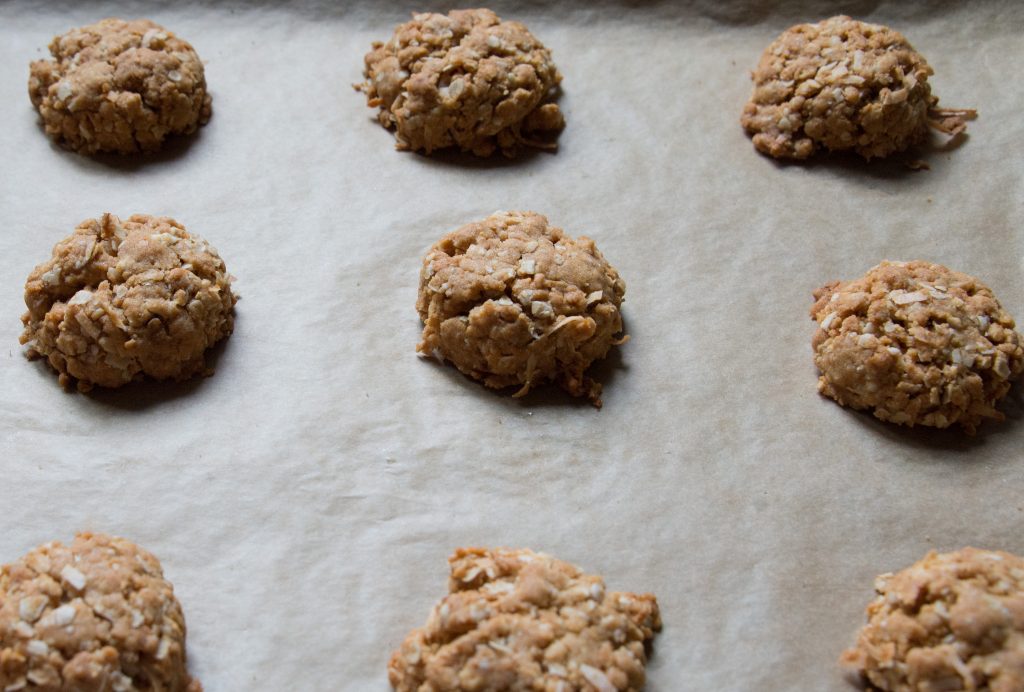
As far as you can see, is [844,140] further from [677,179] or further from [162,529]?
[162,529]

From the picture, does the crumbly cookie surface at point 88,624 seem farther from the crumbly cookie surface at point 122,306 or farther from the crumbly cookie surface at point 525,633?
the crumbly cookie surface at point 122,306

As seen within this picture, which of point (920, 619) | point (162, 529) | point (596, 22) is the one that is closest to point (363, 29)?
point (596, 22)

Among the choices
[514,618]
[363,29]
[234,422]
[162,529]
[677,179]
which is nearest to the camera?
[514,618]

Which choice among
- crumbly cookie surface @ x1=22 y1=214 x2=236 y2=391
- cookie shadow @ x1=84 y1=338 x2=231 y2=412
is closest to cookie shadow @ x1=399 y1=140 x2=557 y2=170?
crumbly cookie surface @ x1=22 y1=214 x2=236 y2=391

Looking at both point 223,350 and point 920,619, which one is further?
point 223,350

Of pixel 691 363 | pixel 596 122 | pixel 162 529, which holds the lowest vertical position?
pixel 162 529

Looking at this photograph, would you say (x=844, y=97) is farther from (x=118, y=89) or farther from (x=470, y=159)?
(x=118, y=89)

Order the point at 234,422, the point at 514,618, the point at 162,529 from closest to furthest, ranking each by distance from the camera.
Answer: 1. the point at 514,618
2. the point at 162,529
3. the point at 234,422
